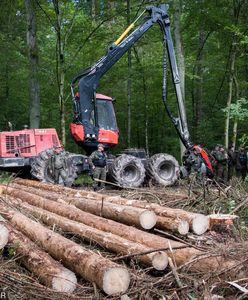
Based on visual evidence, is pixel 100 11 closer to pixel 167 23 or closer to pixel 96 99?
pixel 167 23

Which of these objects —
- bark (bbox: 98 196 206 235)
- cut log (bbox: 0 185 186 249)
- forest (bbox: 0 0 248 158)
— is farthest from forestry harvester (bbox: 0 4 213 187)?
bark (bbox: 98 196 206 235)

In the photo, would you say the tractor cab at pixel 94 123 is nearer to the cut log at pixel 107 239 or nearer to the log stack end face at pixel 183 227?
the cut log at pixel 107 239

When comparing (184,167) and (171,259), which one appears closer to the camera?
(171,259)

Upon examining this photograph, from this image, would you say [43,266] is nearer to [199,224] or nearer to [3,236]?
[3,236]

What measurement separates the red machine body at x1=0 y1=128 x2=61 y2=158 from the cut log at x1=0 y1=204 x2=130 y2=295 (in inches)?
335

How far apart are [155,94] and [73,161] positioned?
42.6 feet

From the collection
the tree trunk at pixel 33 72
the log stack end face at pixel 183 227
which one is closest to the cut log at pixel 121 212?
the log stack end face at pixel 183 227

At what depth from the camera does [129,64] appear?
22.0m

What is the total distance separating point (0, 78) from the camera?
81.0ft

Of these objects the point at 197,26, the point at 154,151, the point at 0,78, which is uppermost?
the point at 197,26

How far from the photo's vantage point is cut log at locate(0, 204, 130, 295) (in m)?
4.83

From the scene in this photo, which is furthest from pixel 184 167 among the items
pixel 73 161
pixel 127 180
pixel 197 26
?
pixel 197 26

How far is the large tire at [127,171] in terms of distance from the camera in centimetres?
1444

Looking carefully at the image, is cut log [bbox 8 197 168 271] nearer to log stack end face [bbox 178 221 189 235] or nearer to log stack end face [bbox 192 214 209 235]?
log stack end face [bbox 178 221 189 235]
